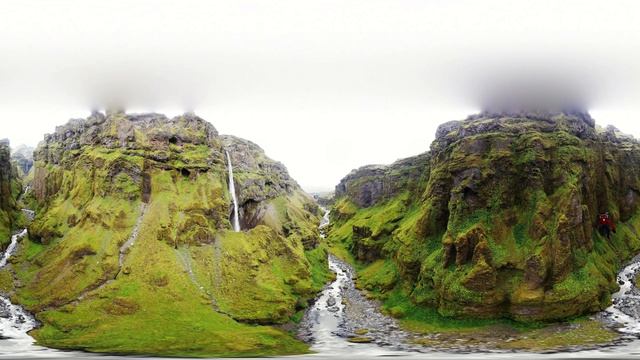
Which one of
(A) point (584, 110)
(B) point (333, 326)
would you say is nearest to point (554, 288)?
(B) point (333, 326)

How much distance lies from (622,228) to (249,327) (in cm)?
11043

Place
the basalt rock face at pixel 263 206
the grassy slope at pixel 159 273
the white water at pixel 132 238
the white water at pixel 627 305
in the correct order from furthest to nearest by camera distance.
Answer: the basalt rock face at pixel 263 206 < the white water at pixel 132 238 < the white water at pixel 627 305 < the grassy slope at pixel 159 273

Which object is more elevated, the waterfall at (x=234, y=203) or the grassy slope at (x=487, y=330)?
the waterfall at (x=234, y=203)

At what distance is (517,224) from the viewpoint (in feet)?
359

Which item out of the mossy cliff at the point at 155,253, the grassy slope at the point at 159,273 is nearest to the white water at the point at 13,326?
the grassy slope at the point at 159,273

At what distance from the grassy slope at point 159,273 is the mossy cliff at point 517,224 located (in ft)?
110

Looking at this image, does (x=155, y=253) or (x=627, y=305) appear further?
(x=155, y=253)

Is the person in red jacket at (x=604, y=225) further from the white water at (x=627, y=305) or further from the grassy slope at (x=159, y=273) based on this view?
the grassy slope at (x=159, y=273)

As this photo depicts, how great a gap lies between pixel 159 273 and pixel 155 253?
6831mm

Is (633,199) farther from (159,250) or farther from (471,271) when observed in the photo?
(159,250)

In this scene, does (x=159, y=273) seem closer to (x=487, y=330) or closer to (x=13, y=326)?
(x=13, y=326)

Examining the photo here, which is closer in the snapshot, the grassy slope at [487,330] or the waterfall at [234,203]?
the grassy slope at [487,330]

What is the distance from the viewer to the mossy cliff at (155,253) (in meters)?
89.6

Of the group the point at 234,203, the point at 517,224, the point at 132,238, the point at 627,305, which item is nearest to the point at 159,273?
the point at 132,238
